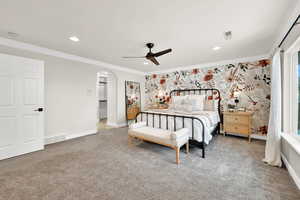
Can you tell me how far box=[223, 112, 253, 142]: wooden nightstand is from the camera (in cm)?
338

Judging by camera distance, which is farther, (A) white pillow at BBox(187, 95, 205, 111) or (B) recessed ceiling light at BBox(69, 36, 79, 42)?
(A) white pillow at BBox(187, 95, 205, 111)

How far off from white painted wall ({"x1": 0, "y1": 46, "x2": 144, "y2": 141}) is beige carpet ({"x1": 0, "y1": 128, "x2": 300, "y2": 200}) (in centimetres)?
83

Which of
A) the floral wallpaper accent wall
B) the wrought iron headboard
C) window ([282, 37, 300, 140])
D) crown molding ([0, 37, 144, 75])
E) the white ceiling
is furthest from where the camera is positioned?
the wrought iron headboard

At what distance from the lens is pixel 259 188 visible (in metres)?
1.68

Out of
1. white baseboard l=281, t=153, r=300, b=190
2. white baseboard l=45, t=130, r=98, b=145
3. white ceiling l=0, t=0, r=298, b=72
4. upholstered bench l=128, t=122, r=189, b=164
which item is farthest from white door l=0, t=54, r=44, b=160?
white baseboard l=281, t=153, r=300, b=190

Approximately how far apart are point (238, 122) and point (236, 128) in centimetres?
19

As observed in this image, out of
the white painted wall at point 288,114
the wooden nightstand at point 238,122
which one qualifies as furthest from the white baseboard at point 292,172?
the wooden nightstand at point 238,122

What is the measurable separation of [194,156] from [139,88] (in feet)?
13.3

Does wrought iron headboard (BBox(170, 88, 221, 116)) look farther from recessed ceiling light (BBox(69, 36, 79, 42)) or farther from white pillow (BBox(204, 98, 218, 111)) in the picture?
recessed ceiling light (BBox(69, 36, 79, 42))

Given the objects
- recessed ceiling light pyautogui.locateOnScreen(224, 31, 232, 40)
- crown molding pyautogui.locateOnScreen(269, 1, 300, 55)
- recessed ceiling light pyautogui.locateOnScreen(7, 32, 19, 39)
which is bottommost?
crown molding pyautogui.locateOnScreen(269, 1, 300, 55)

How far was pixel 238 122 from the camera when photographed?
3535 mm

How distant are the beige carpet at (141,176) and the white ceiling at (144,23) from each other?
8.00 feet

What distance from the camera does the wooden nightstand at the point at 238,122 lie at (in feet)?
11.1

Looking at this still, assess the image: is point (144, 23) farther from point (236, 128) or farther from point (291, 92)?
point (236, 128)
